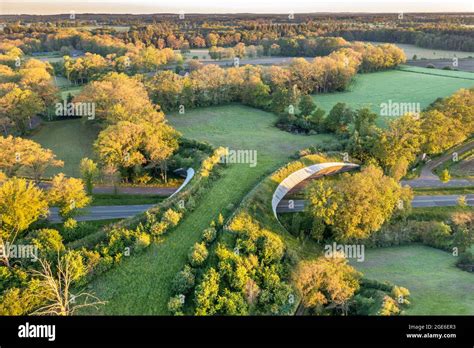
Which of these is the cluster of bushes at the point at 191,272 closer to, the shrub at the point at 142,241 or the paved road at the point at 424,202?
the shrub at the point at 142,241

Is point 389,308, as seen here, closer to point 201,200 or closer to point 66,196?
point 201,200

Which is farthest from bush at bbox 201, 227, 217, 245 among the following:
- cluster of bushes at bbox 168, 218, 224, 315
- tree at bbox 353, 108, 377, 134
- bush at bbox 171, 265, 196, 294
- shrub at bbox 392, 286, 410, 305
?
tree at bbox 353, 108, 377, 134

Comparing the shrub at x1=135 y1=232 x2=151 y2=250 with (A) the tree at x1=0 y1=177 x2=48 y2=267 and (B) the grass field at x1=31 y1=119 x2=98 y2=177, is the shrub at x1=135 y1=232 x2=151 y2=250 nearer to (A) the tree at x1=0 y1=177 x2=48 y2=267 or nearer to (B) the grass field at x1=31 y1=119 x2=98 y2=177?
(A) the tree at x1=0 y1=177 x2=48 y2=267

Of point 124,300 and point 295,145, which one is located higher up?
point 295,145

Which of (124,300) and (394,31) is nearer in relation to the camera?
(124,300)

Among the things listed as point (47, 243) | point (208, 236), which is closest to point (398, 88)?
point (208, 236)

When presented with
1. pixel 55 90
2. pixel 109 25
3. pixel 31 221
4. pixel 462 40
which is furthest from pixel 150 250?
pixel 109 25
